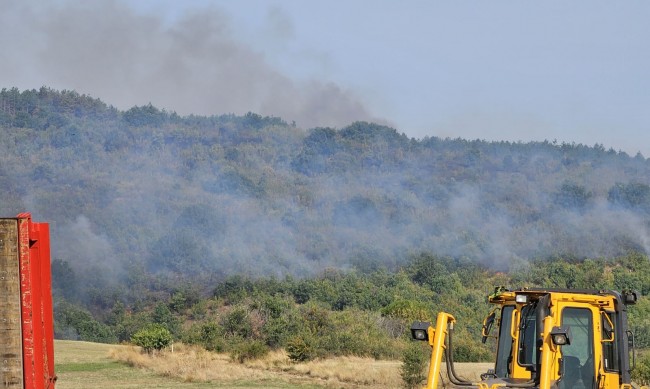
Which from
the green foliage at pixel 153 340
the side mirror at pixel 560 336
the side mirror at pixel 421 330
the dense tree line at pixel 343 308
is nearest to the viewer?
the side mirror at pixel 560 336

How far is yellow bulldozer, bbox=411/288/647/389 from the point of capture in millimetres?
10898

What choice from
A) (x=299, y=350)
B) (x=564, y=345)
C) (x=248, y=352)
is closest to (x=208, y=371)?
(x=299, y=350)

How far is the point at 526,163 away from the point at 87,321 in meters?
112

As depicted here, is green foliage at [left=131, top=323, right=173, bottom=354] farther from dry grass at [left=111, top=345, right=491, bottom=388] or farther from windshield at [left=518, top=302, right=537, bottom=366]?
windshield at [left=518, top=302, right=537, bottom=366]

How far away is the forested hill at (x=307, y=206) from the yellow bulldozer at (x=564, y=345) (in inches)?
3427

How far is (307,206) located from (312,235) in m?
23.5

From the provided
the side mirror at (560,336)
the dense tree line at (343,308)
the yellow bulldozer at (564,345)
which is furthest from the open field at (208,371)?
the side mirror at (560,336)

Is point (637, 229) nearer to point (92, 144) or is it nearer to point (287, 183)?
point (287, 183)

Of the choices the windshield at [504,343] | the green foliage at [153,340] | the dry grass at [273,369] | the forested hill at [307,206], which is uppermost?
the forested hill at [307,206]

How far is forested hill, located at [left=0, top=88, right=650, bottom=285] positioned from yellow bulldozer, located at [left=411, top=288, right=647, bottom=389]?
87053mm

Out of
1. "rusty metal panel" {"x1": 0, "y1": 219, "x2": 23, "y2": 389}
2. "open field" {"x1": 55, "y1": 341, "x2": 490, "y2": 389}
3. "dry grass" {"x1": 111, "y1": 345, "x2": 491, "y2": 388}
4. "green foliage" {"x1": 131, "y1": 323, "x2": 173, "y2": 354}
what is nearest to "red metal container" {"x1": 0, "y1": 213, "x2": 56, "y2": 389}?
"rusty metal panel" {"x1": 0, "y1": 219, "x2": 23, "y2": 389}

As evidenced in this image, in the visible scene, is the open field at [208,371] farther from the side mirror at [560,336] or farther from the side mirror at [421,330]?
the side mirror at [560,336]

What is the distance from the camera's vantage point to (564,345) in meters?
11.0

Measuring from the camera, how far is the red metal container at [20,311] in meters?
8.63
